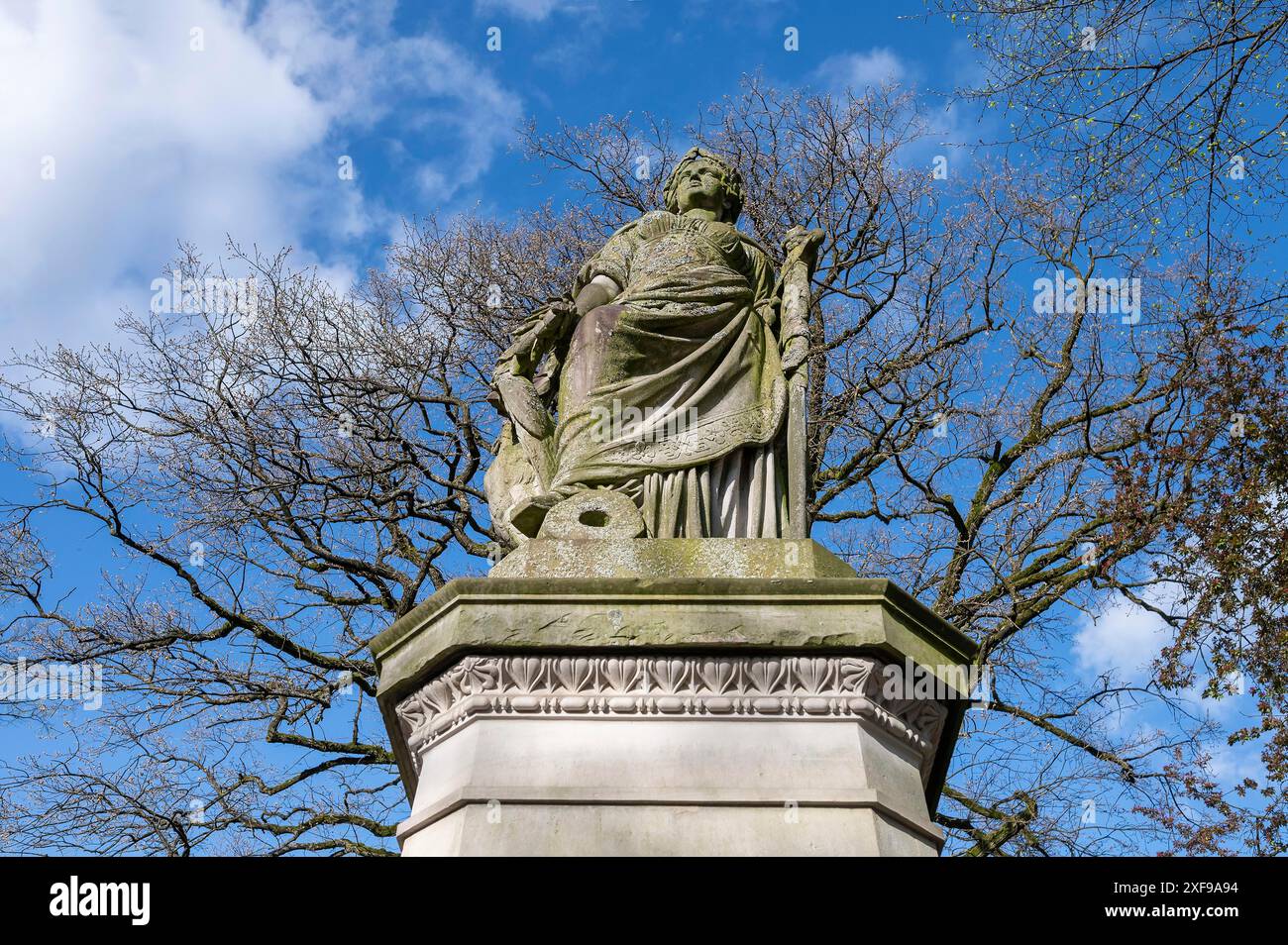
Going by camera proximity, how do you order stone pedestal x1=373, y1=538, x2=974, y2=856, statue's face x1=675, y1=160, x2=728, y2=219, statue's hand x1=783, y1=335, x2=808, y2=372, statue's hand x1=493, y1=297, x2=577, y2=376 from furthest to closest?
statue's face x1=675, y1=160, x2=728, y2=219
statue's hand x1=493, y1=297, x2=577, y2=376
statue's hand x1=783, y1=335, x2=808, y2=372
stone pedestal x1=373, y1=538, x2=974, y2=856

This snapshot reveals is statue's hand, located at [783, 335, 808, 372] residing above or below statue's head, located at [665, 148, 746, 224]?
below

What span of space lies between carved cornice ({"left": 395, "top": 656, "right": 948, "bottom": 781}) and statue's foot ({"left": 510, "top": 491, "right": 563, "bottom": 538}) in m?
0.95

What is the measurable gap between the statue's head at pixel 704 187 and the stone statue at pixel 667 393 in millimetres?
236

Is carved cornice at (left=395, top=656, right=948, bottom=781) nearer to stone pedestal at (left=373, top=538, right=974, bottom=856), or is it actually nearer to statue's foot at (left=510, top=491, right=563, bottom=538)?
stone pedestal at (left=373, top=538, right=974, bottom=856)

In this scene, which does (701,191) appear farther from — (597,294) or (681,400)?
(681,400)

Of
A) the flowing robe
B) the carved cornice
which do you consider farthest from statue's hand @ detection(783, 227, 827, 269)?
the carved cornice

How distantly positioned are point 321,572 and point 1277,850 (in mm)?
9238

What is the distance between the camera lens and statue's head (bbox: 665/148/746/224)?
763 cm

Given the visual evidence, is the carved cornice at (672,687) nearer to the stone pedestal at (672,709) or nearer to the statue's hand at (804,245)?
the stone pedestal at (672,709)

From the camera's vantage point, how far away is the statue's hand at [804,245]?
283 inches

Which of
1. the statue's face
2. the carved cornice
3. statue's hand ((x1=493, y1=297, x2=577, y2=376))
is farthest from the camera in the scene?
the statue's face

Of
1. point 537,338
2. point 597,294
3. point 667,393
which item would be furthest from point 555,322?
point 667,393

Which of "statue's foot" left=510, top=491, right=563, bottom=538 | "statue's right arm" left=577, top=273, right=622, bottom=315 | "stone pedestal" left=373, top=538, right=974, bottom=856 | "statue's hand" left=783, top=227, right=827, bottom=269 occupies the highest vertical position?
"statue's hand" left=783, top=227, right=827, bottom=269

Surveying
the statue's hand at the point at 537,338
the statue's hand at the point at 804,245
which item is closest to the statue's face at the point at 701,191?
the statue's hand at the point at 804,245
